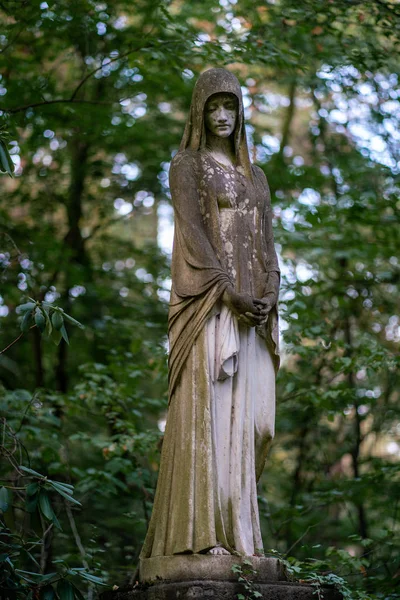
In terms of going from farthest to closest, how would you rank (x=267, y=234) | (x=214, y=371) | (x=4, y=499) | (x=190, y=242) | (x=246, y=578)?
(x=267, y=234), (x=190, y=242), (x=214, y=371), (x=4, y=499), (x=246, y=578)

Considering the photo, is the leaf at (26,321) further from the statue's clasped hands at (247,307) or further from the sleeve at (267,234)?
the sleeve at (267,234)

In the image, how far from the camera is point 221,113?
6973 mm

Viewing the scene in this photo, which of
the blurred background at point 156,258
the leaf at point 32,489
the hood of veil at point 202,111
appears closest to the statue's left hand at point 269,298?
the hood of veil at point 202,111

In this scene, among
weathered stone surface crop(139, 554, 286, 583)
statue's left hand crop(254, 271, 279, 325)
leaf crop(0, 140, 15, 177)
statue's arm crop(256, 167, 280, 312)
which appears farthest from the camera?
leaf crop(0, 140, 15, 177)

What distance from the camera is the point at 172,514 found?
6.25 meters

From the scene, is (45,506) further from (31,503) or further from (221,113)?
(221,113)

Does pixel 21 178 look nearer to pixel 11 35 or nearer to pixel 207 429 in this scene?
pixel 11 35

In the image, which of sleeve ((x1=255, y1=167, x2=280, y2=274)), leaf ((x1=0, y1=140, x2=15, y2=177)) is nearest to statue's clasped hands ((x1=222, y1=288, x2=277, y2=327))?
sleeve ((x1=255, y1=167, x2=280, y2=274))

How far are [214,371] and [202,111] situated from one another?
193 cm

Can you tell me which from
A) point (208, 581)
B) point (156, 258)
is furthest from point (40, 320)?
point (156, 258)

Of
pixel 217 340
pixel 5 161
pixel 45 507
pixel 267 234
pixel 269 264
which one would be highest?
pixel 5 161

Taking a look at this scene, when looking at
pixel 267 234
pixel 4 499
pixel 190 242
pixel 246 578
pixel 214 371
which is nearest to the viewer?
pixel 246 578

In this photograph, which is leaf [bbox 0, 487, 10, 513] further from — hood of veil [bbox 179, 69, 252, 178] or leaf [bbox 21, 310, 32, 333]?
hood of veil [bbox 179, 69, 252, 178]

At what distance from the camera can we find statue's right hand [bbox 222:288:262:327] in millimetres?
6527
